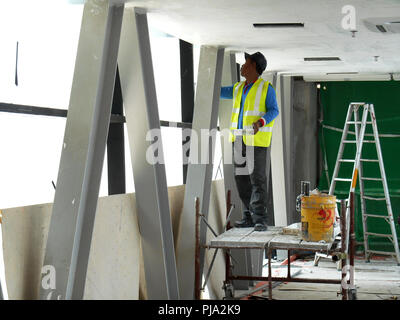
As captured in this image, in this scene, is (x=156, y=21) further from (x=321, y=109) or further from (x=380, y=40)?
(x=321, y=109)

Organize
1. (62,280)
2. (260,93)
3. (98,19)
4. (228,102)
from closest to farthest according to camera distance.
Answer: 1. (62,280)
2. (98,19)
3. (260,93)
4. (228,102)

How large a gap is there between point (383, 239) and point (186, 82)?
4815 mm

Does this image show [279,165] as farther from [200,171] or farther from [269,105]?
[200,171]

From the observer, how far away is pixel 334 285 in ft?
24.9

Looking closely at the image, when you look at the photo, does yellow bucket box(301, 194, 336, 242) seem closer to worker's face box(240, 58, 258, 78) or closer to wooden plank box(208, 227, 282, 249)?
wooden plank box(208, 227, 282, 249)

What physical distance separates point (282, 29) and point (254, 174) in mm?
1353

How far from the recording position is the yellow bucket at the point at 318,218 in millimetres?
5234

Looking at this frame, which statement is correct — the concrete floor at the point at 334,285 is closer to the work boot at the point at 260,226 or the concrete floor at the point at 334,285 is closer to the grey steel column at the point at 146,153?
the work boot at the point at 260,226

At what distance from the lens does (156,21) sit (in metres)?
4.89

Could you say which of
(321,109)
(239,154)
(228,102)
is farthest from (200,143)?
(321,109)

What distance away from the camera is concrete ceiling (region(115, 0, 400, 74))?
441 cm

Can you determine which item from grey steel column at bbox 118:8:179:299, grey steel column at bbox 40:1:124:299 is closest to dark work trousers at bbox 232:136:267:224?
grey steel column at bbox 118:8:179:299

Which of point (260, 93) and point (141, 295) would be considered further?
point (260, 93)

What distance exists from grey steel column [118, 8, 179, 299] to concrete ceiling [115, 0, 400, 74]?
0.28m
